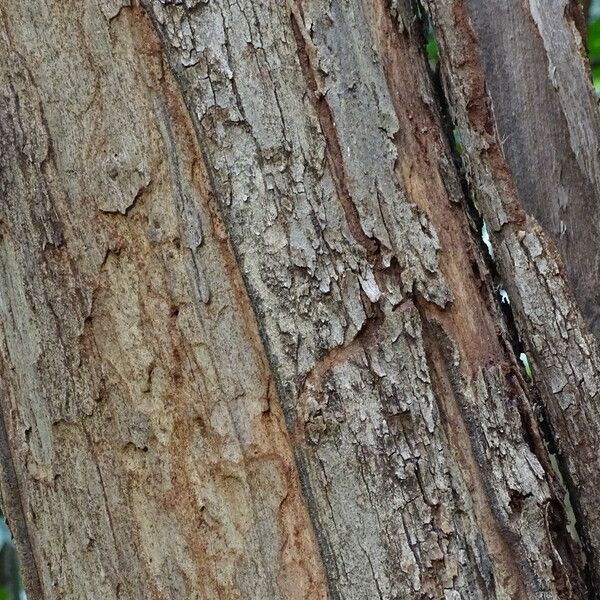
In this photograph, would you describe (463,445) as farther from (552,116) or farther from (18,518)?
(18,518)

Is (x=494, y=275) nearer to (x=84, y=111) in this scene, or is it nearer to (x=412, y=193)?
(x=412, y=193)

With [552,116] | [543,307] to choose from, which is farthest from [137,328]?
[552,116]

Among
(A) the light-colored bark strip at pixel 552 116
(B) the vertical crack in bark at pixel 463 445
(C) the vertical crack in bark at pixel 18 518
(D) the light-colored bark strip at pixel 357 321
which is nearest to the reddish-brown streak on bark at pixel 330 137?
(D) the light-colored bark strip at pixel 357 321

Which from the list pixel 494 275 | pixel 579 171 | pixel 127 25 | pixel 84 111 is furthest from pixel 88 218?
pixel 579 171

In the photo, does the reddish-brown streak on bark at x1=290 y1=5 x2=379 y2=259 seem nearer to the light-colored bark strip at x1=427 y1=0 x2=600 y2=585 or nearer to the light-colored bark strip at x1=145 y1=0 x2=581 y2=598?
the light-colored bark strip at x1=145 y1=0 x2=581 y2=598


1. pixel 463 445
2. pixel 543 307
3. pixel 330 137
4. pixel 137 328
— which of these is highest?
pixel 330 137
